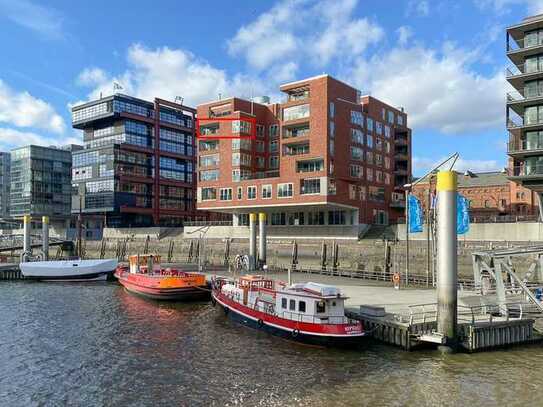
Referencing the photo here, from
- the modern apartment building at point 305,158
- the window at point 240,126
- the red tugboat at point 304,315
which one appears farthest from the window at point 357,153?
the red tugboat at point 304,315

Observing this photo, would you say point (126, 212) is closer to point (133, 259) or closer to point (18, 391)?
point (133, 259)

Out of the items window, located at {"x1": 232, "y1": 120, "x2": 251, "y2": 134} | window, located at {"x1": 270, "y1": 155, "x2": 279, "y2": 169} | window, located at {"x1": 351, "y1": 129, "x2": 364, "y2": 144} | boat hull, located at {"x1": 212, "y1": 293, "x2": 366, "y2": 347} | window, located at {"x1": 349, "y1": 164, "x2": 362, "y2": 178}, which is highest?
window, located at {"x1": 232, "y1": 120, "x2": 251, "y2": 134}

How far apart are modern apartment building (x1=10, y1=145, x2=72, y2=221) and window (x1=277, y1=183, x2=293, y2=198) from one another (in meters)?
79.2

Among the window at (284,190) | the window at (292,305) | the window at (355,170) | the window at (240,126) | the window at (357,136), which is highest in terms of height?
the window at (240,126)

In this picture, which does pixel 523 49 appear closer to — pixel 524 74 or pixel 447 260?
pixel 524 74

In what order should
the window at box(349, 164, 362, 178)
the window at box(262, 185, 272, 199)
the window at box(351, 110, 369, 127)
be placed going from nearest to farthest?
the window at box(262, 185, 272, 199)
the window at box(349, 164, 362, 178)
the window at box(351, 110, 369, 127)

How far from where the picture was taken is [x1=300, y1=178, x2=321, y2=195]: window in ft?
247

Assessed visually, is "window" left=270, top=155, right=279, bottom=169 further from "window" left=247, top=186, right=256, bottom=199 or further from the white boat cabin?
the white boat cabin

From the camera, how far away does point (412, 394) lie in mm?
20891

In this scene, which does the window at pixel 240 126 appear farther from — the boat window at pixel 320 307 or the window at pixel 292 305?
the boat window at pixel 320 307

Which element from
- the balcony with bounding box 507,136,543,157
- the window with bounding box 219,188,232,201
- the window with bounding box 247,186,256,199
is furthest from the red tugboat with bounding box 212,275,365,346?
the window with bounding box 219,188,232,201

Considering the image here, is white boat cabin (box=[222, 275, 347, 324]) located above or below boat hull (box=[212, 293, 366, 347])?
above

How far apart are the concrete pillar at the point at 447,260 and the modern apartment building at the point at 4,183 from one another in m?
158

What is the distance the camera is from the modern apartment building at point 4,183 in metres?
160
